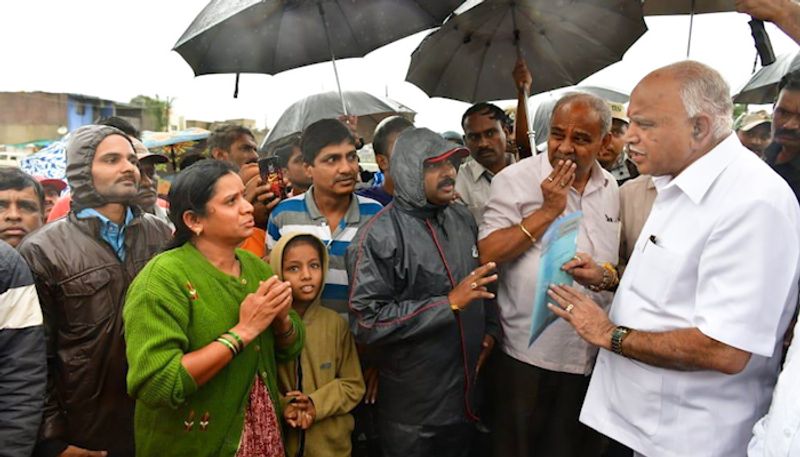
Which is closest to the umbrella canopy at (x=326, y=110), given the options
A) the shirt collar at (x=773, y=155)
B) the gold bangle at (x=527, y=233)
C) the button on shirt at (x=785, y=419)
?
the gold bangle at (x=527, y=233)

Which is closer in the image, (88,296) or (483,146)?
(88,296)

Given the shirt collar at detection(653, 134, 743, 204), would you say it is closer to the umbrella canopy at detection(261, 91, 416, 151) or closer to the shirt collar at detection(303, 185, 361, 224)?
the shirt collar at detection(303, 185, 361, 224)

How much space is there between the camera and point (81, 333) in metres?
2.35

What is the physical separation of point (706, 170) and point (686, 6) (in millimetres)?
2150

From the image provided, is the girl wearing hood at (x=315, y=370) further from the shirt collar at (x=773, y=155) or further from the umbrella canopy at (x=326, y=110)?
the umbrella canopy at (x=326, y=110)

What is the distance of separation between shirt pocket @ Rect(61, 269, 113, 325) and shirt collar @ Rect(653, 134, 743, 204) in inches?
92.9

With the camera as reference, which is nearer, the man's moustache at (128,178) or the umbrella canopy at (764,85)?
the man's moustache at (128,178)

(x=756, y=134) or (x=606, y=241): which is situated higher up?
(x=756, y=134)

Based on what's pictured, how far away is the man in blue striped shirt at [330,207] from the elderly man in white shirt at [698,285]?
136 centimetres

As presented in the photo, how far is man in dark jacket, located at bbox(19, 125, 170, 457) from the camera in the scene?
233cm

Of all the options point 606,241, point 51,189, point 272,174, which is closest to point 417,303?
point 606,241

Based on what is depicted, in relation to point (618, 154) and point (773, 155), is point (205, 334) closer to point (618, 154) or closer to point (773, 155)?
point (773, 155)

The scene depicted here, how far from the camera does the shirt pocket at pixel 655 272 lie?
1.86 metres

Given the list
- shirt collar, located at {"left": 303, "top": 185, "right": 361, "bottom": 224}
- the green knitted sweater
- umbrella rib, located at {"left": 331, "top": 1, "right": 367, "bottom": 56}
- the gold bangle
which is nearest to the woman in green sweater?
the green knitted sweater
